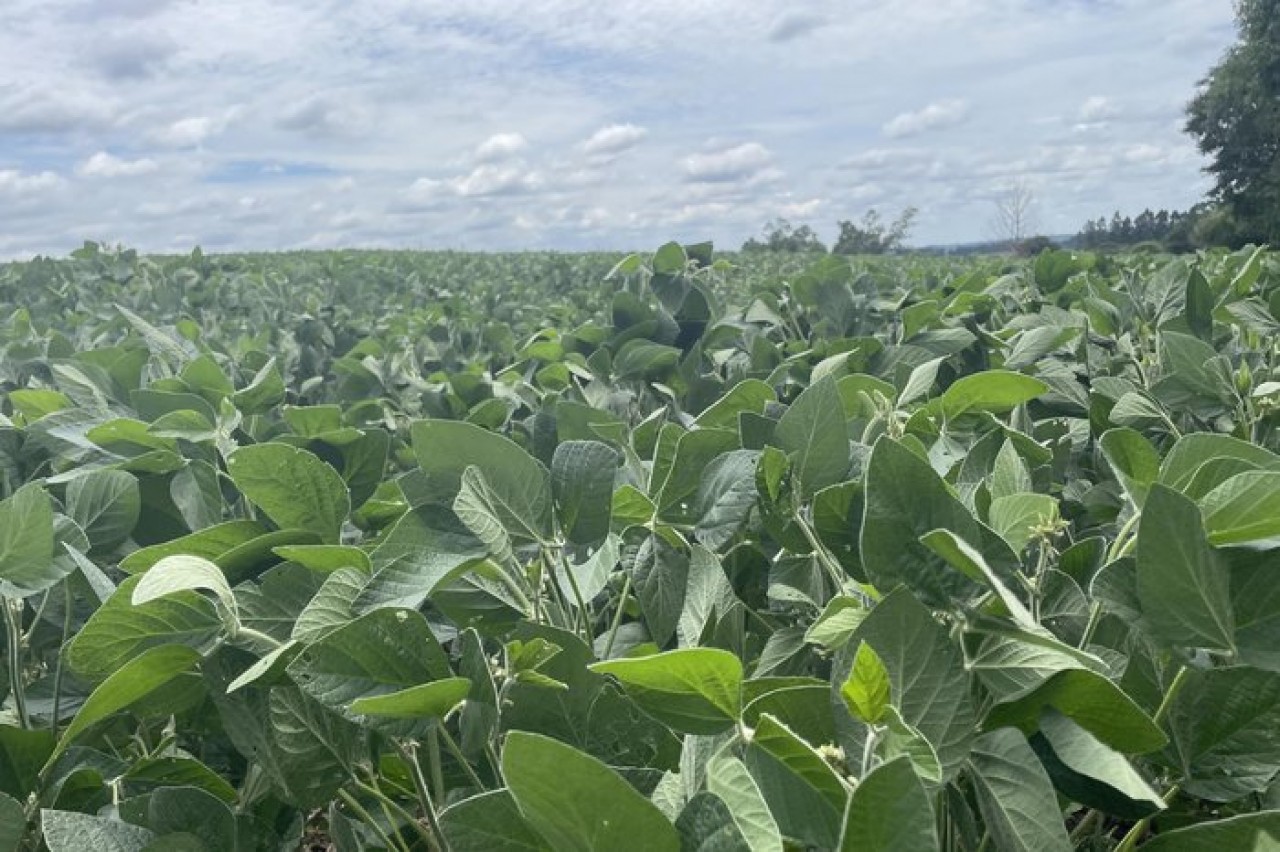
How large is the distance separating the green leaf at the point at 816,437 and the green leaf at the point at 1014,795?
13.7 inches

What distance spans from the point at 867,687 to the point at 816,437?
423 mm

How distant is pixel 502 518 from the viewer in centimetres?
91

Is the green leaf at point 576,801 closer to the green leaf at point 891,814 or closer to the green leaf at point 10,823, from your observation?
the green leaf at point 891,814

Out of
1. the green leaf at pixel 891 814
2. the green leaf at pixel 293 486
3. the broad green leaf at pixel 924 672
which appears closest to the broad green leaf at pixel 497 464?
the green leaf at pixel 293 486

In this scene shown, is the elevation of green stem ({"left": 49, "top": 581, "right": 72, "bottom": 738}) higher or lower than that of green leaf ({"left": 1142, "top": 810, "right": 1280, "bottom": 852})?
higher

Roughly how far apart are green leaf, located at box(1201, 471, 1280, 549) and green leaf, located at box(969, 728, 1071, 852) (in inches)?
7.6

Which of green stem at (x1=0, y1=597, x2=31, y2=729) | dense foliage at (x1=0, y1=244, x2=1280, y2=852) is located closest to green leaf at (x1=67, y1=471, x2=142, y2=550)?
dense foliage at (x1=0, y1=244, x2=1280, y2=852)

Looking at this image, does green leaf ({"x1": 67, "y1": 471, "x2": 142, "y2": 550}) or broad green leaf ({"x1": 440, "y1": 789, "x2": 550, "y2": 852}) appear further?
green leaf ({"x1": 67, "y1": 471, "x2": 142, "y2": 550})

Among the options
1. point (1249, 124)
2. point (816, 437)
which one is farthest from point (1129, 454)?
point (1249, 124)

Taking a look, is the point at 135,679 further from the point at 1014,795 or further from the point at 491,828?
the point at 1014,795

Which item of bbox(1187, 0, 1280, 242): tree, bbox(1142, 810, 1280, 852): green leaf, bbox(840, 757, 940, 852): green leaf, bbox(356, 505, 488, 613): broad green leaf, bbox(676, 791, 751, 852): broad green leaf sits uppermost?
bbox(1187, 0, 1280, 242): tree

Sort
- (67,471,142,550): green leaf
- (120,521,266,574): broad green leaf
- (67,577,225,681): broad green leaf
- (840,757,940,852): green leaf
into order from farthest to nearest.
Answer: (67,471,142,550): green leaf → (120,521,266,574): broad green leaf → (67,577,225,681): broad green leaf → (840,757,940,852): green leaf

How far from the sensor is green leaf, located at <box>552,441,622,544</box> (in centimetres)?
93

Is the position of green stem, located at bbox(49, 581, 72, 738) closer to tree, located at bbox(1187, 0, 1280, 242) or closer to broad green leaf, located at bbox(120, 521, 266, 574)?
broad green leaf, located at bbox(120, 521, 266, 574)
